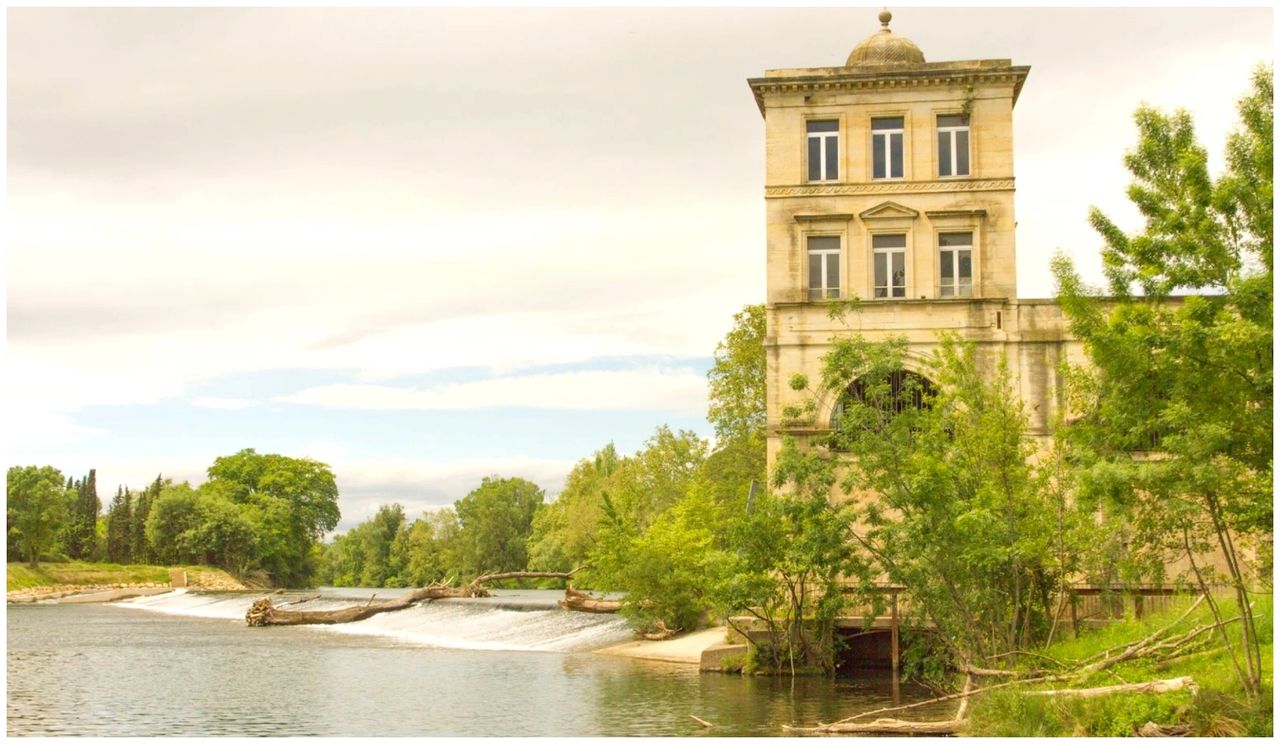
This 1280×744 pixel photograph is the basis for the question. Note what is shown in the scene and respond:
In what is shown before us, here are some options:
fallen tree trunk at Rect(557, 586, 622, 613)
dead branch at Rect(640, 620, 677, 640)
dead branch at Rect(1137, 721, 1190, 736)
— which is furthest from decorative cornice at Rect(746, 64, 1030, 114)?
dead branch at Rect(1137, 721, 1190, 736)

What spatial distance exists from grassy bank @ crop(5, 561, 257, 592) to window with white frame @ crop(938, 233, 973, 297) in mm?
71065

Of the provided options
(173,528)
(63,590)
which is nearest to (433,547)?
(173,528)

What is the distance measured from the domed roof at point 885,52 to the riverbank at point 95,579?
220 feet

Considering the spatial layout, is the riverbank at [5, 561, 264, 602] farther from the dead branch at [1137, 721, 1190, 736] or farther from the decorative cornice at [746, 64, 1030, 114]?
the dead branch at [1137, 721, 1190, 736]

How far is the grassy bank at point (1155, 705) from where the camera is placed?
1736cm

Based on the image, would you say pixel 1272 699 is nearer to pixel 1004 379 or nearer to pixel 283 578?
pixel 1004 379

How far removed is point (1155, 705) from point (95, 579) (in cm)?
8867

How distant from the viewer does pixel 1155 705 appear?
59.5 ft

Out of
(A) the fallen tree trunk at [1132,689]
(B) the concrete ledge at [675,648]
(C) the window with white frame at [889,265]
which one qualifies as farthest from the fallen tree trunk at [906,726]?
(C) the window with white frame at [889,265]

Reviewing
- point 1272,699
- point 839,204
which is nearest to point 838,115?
point 839,204

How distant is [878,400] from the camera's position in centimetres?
2730

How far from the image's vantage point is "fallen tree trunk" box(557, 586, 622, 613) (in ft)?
165

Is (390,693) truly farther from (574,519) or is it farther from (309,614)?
(574,519)

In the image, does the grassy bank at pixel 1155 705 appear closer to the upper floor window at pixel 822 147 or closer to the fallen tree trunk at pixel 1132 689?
the fallen tree trunk at pixel 1132 689
